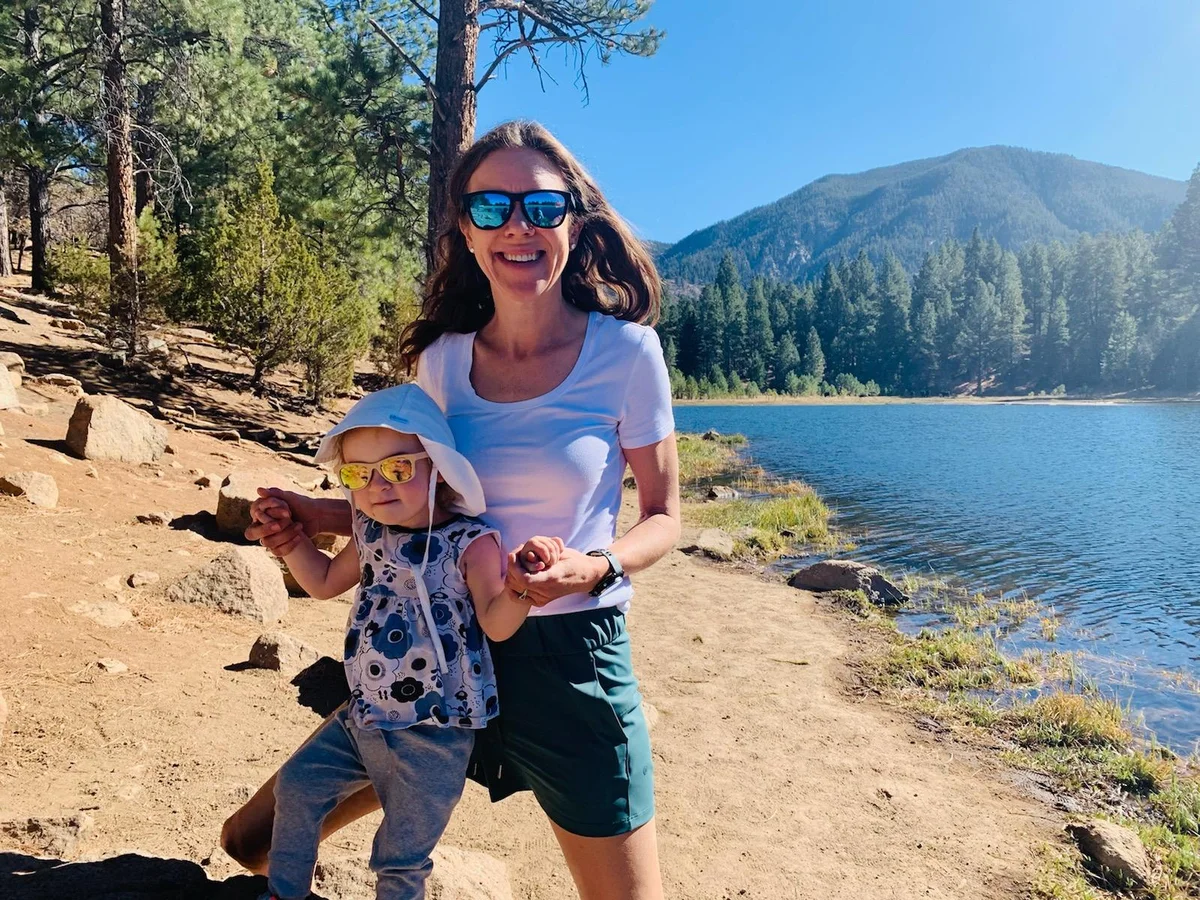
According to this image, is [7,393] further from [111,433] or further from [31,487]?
[31,487]

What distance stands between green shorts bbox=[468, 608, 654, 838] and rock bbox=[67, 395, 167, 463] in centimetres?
707

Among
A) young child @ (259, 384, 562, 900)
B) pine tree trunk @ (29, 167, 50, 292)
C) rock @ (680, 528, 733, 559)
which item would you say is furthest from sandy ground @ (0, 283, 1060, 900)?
pine tree trunk @ (29, 167, 50, 292)

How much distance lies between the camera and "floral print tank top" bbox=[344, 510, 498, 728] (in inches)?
69.5

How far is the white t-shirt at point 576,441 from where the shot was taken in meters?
1.82

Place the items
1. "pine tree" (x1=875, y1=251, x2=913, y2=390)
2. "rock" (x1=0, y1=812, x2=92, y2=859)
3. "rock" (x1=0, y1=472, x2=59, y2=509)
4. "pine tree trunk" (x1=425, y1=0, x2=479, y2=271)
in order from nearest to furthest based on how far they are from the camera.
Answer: "rock" (x1=0, y1=812, x2=92, y2=859)
"rock" (x1=0, y1=472, x2=59, y2=509)
"pine tree trunk" (x1=425, y1=0, x2=479, y2=271)
"pine tree" (x1=875, y1=251, x2=913, y2=390)

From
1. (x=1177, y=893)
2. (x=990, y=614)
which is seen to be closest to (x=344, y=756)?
(x=1177, y=893)

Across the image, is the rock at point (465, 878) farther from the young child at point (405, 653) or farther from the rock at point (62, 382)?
the rock at point (62, 382)

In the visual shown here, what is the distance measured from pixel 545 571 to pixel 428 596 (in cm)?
41

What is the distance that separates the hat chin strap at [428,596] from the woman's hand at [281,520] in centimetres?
37

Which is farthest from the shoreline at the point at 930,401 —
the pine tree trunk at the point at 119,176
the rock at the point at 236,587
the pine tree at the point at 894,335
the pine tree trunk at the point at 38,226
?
the rock at the point at 236,587

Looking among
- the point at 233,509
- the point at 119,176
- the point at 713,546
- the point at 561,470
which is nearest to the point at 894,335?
the point at 713,546

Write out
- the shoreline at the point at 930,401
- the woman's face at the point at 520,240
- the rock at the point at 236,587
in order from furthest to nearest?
1. the shoreline at the point at 930,401
2. the rock at the point at 236,587
3. the woman's face at the point at 520,240

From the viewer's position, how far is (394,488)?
6.09 ft

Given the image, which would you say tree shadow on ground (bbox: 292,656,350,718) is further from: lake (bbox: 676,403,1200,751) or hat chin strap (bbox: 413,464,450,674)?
lake (bbox: 676,403,1200,751)
